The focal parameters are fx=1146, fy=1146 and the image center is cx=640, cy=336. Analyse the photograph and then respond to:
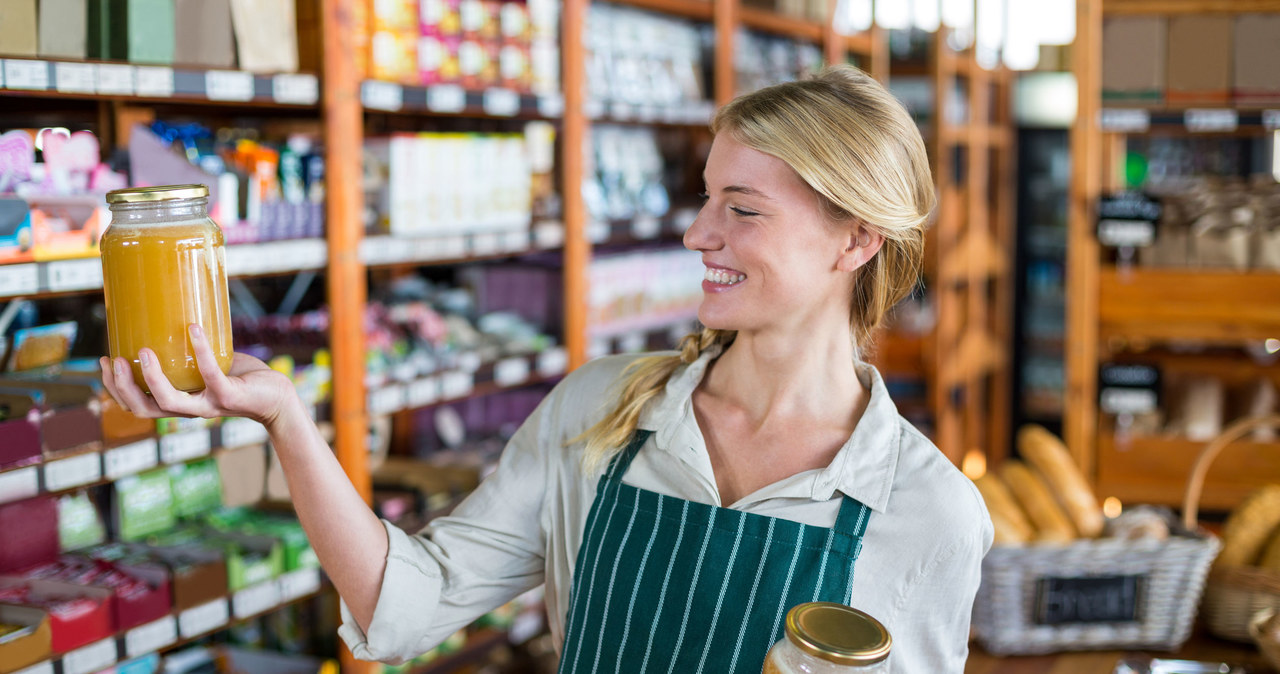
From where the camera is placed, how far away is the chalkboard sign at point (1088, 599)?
2.14 m

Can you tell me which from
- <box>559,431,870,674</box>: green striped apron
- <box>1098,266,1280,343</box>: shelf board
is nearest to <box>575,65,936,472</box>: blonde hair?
Answer: <box>559,431,870,674</box>: green striped apron

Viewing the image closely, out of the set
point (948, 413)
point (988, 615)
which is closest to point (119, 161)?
point (988, 615)

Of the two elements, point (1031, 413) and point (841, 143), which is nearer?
point (841, 143)

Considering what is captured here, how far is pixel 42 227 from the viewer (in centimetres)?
210

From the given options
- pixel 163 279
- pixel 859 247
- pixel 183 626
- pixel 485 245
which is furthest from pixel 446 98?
pixel 163 279

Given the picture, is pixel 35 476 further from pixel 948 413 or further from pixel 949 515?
pixel 948 413

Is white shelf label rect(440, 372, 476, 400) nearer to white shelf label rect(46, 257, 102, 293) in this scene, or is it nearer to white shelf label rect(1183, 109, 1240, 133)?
white shelf label rect(46, 257, 102, 293)

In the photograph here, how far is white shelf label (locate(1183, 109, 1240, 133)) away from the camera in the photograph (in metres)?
3.04

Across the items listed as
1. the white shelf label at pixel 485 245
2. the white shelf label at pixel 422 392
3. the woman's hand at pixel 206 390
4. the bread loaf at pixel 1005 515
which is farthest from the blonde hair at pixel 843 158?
the white shelf label at pixel 485 245

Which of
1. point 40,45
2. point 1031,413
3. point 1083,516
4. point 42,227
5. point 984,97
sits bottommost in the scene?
point 1031,413

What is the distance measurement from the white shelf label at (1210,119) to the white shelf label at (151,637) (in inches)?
109

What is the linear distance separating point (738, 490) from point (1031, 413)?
18.7 feet

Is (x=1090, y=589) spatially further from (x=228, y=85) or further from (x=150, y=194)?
(x=228, y=85)

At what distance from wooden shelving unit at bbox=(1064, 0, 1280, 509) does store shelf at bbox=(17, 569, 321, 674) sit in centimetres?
208
